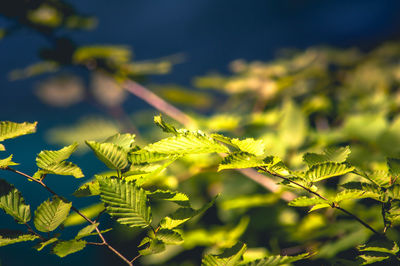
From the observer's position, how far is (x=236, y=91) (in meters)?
1.36

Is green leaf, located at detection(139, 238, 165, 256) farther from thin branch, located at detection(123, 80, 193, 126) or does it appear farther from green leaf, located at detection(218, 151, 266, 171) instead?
thin branch, located at detection(123, 80, 193, 126)

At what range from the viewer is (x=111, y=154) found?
34 centimetres

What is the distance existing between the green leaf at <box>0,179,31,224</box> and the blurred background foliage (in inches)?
6.5

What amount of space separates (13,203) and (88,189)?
0.09 meters

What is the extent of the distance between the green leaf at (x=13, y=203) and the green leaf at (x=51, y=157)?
0.04 meters

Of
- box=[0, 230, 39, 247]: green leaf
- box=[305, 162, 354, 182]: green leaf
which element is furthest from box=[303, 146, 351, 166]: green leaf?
box=[0, 230, 39, 247]: green leaf

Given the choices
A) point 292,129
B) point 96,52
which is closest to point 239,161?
point 292,129

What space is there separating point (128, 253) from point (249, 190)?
549mm

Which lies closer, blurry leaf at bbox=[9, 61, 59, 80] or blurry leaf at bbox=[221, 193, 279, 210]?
blurry leaf at bbox=[221, 193, 279, 210]

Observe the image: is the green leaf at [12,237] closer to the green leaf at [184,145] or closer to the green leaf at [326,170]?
the green leaf at [184,145]

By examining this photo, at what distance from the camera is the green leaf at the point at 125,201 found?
0.31m

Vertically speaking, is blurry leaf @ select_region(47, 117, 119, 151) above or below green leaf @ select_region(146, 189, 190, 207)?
above

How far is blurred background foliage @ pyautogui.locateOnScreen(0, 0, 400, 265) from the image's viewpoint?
74 centimetres

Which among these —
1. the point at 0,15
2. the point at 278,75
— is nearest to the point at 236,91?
the point at 278,75
